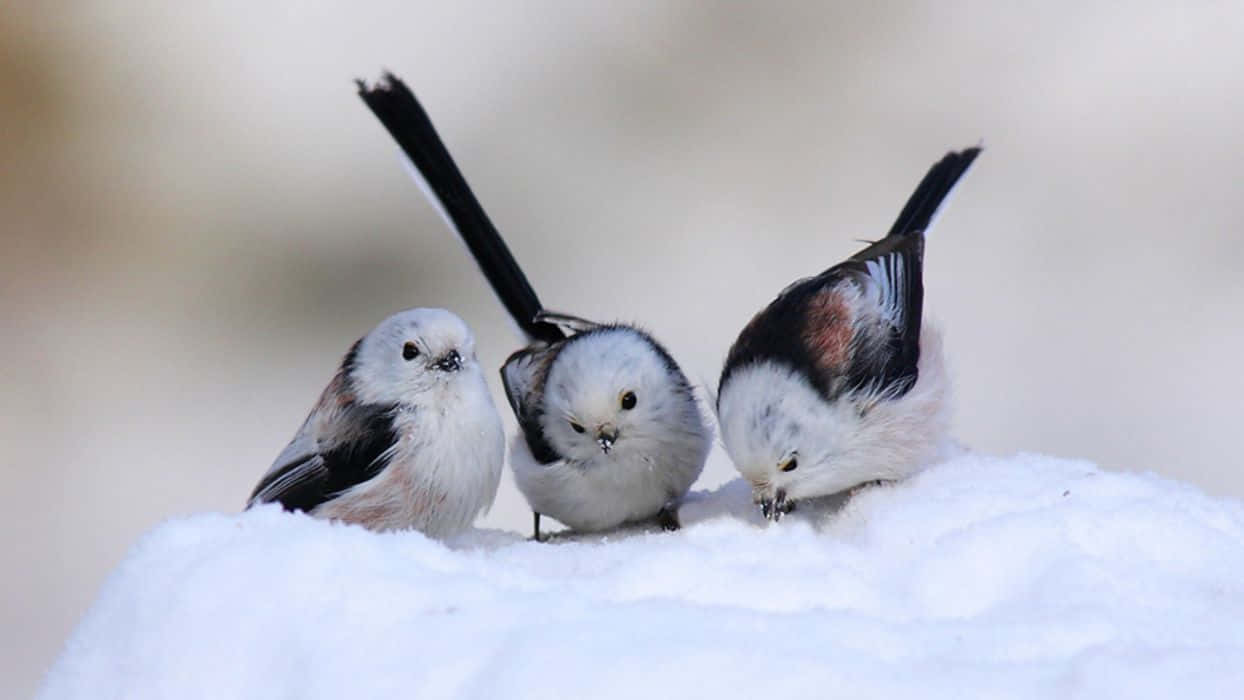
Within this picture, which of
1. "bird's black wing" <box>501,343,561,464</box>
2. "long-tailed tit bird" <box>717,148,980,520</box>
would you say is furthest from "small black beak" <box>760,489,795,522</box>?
"bird's black wing" <box>501,343,561,464</box>

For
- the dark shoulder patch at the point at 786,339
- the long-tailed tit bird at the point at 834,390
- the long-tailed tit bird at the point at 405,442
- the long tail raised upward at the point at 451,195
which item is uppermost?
the long tail raised upward at the point at 451,195

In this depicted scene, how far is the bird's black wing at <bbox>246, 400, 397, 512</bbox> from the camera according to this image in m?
1.63

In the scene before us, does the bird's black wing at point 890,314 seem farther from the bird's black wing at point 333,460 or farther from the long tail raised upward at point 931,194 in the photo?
the bird's black wing at point 333,460

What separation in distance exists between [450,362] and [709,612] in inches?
28.9

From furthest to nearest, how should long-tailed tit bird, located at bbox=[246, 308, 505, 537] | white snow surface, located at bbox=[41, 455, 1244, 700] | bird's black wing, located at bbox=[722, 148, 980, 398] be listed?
bird's black wing, located at bbox=[722, 148, 980, 398] → long-tailed tit bird, located at bbox=[246, 308, 505, 537] → white snow surface, located at bbox=[41, 455, 1244, 700]

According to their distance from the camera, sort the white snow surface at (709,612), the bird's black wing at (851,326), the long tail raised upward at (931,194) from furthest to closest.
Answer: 1. the long tail raised upward at (931,194)
2. the bird's black wing at (851,326)
3. the white snow surface at (709,612)

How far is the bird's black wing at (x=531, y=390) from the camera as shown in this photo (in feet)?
6.27

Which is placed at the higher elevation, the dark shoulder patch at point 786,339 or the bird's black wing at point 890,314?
the dark shoulder patch at point 786,339

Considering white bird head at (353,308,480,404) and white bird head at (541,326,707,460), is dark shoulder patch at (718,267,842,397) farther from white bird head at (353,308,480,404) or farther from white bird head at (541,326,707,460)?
white bird head at (353,308,480,404)

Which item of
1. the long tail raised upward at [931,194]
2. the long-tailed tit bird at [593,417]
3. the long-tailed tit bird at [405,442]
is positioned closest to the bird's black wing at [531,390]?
the long-tailed tit bird at [593,417]

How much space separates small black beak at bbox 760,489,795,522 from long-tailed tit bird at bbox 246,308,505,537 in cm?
36

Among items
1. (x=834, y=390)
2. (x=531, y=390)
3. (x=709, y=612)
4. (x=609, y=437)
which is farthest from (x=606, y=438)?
(x=709, y=612)

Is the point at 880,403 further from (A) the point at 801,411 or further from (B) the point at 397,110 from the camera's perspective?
(B) the point at 397,110

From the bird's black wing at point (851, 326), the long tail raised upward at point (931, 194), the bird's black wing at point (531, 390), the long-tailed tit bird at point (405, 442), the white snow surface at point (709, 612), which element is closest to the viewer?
the white snow surface at point (709, 612)
